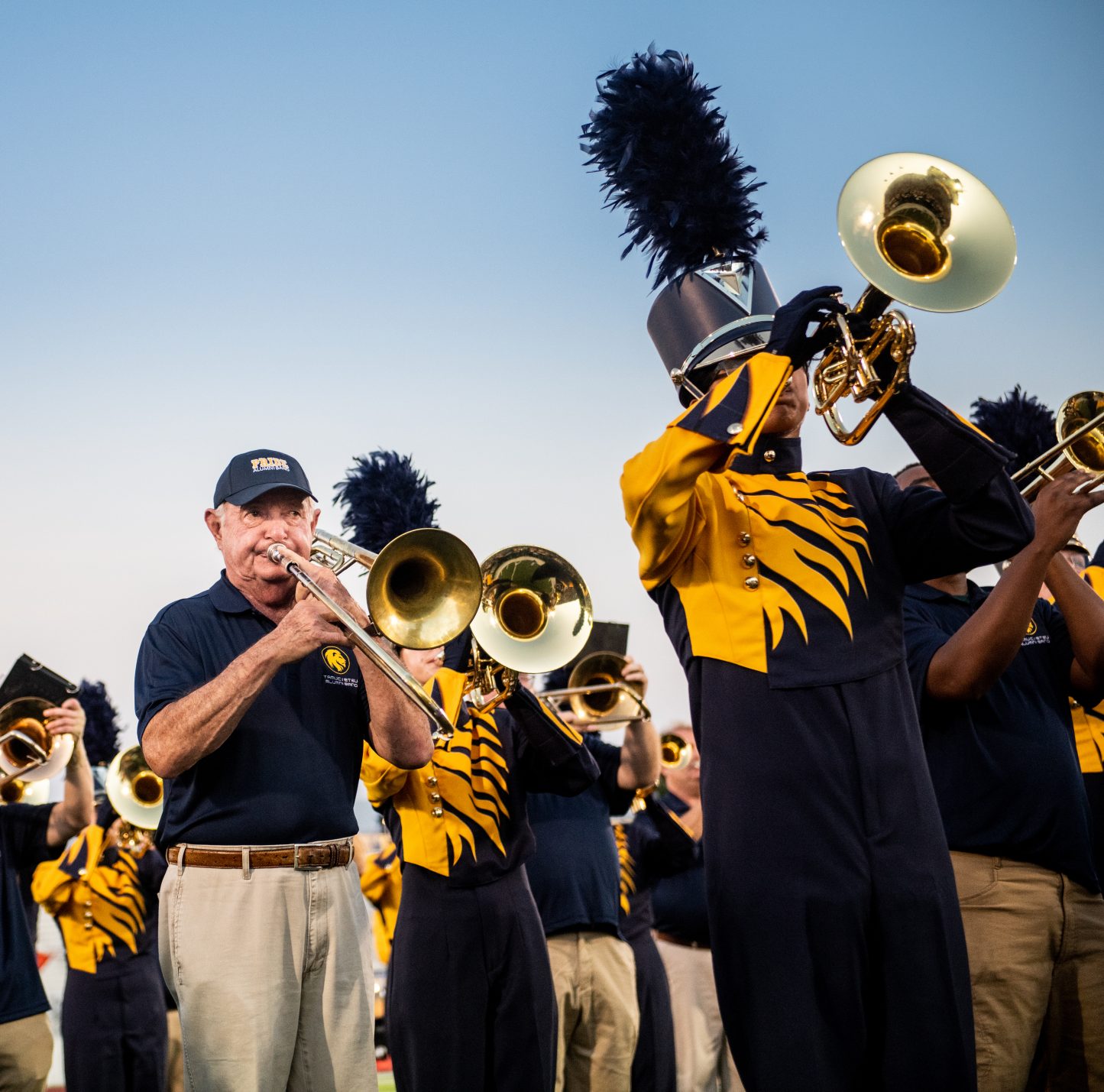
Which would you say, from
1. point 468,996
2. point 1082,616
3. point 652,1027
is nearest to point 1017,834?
point 1082,616

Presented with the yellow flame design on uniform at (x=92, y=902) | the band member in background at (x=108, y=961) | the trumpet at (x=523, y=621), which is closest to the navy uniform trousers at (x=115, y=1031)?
the band member in background at (x=108, y=961)

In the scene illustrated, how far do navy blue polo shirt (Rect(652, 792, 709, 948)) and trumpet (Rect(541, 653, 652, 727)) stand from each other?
1766 millimetres

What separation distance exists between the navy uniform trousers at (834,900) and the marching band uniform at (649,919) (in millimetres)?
4319

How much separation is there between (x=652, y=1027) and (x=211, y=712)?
4.49 meters

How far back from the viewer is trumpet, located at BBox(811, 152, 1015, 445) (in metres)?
2.71

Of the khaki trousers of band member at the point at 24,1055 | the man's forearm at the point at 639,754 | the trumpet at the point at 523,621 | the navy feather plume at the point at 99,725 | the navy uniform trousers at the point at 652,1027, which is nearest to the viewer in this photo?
the trumpet at the point at 523,621

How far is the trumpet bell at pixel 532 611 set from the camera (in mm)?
4992

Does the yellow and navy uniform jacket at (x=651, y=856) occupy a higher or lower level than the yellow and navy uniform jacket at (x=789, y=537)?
lower

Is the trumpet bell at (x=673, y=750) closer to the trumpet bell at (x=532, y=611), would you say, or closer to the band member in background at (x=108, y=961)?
the band member in background at (x=108, y=961)

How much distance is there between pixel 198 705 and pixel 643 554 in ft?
4.54

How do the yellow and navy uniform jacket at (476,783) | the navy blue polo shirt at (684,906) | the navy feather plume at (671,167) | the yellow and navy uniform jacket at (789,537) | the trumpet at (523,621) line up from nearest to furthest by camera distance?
1. the yellow and navy uniform jacket at (789,537)
2. the navy feather plume at (671,167)
3. the yellow and navy uniform jacket at (476,783)
4. the trumpet at (523,621)
5. the navy blue polo shirt at (684,906)

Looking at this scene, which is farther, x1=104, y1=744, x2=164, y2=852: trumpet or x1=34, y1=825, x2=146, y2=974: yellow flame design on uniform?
x1=34, y1=825, x2=146, y2=974: yellow flame design on uniform

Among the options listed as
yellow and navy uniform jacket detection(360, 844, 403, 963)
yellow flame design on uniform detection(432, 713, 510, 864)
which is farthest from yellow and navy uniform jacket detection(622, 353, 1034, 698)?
yellow and navy uniform jacket detection(360, 844, 403, 963)

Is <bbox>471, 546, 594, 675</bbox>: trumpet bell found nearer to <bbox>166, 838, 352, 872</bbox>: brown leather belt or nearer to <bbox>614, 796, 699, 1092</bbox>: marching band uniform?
<bbox>166, 838, 352, 872</bbox>: brown leather belt
